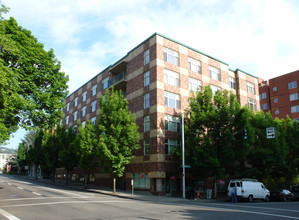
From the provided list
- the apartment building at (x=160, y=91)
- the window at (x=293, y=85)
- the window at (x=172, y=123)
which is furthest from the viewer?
the window at (x=293, y=85)

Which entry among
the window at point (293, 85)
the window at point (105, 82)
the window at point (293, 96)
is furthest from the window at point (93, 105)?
the window at point (293, 85)

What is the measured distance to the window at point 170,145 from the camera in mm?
29922

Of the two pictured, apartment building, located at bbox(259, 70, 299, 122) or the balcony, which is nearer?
the balcony

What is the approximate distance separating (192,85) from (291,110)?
33.6 meters

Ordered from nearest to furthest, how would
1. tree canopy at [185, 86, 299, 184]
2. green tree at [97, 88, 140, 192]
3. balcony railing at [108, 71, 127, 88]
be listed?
tree canopy at [185, 86, 299, 184]
green tree at [97, 88, 140, 192]
balcony railing at [108, 71, 127, 88]

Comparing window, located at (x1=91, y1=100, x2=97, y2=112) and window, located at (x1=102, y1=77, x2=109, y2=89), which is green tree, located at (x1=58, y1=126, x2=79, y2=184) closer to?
window, located at (x1=91, y1=100, x2=97, y2=112)

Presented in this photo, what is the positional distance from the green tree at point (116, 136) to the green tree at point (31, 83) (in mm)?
7522

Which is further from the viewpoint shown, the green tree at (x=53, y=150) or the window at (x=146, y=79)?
the green tree at (x=53, y=150)

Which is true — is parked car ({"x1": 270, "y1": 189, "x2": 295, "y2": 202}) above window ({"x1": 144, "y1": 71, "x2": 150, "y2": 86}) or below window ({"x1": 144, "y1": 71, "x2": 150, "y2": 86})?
below

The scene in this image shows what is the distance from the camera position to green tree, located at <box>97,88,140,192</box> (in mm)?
27794

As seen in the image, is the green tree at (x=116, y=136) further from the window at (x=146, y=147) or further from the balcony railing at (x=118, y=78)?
the balcony railing at (x=118, y=78)

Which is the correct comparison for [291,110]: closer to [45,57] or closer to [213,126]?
[213,126]

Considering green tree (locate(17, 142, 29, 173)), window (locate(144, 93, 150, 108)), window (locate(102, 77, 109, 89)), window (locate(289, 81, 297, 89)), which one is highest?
window (locate(289, 81, 297, 89))

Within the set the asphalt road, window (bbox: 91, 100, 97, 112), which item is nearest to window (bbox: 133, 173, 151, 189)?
the asphalt road
